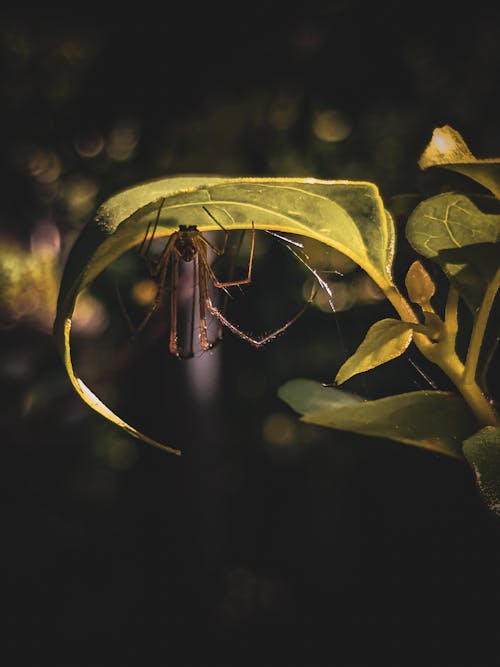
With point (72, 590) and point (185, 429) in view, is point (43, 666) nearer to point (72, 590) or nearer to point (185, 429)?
point (72, 590)

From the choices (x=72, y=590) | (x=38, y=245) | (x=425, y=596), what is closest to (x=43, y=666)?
(x=72, y=590)

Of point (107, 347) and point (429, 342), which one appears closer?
point (429, 342)

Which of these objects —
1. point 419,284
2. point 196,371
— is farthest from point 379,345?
point 196,371

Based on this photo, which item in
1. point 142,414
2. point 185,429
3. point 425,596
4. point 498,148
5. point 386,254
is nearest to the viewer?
point 386,254

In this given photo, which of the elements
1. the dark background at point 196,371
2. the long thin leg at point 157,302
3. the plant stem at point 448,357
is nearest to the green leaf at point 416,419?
the plant stem at point 448,357

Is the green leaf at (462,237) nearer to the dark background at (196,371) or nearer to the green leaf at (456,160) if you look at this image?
the green leaf at (456,160)

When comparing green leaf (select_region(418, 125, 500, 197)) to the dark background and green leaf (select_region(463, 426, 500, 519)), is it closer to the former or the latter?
green leaf (select_region(463, 426, 500, 519))
